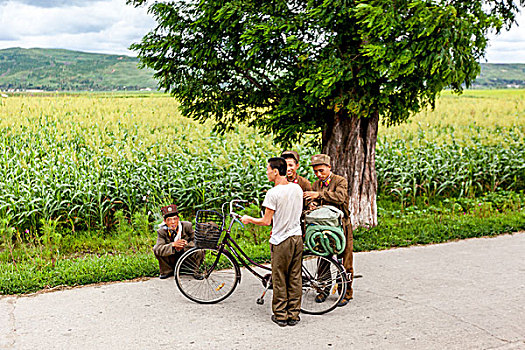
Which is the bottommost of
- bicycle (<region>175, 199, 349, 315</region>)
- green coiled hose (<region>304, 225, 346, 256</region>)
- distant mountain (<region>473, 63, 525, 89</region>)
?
bicycle (<region>175, 199, 349, 315</region>)

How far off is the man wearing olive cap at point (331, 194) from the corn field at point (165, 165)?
365cm

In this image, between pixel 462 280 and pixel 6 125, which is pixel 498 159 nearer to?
pixel 462 280

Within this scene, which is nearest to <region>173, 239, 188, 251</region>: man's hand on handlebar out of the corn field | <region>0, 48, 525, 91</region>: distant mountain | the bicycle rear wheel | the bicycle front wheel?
the bicycle front wheel

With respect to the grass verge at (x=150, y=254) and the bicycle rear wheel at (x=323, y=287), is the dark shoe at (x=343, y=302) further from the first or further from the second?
the grass verge at (x=150, y=254)

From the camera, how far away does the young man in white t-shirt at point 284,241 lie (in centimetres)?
546

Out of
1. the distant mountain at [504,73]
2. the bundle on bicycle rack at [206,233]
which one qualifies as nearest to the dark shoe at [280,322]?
the bundle on bicycle rack at [206,233]

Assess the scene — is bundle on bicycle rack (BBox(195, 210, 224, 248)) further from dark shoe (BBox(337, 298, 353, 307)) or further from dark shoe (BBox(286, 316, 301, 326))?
dark shoe (BBox(337, 298, 353, 307))

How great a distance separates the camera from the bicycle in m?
5.90

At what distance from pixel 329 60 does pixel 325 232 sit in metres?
3.07

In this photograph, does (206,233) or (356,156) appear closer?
(206,233)

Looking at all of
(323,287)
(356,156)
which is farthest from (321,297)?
(356,156)

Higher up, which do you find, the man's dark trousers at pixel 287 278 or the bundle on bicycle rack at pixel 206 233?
the bundle on bicycle rack at pixel 206 233

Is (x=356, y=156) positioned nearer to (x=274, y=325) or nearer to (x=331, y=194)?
(x=331, y=194)

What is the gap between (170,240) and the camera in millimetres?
6672
